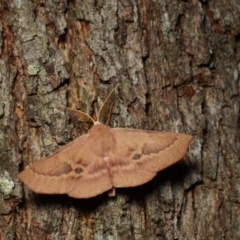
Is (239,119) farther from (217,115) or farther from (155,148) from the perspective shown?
(155,148)

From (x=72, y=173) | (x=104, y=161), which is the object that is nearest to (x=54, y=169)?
(x=72, y=173)

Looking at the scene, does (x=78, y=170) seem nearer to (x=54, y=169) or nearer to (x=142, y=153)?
(x=54, y=169)

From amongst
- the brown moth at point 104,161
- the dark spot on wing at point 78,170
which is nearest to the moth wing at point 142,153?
the brown moth at point 104,161

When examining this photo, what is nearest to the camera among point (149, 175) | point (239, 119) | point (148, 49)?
point (149, 175)

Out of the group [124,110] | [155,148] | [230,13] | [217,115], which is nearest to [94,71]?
[124,110]

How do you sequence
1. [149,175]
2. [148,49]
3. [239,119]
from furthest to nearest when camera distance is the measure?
[239,119] → [148,49] → [149,175]

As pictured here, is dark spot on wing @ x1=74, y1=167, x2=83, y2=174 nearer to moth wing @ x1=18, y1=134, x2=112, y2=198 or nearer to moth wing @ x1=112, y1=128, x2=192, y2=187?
moth wing @ x1=18, y1=134, x2=112, y2=198
